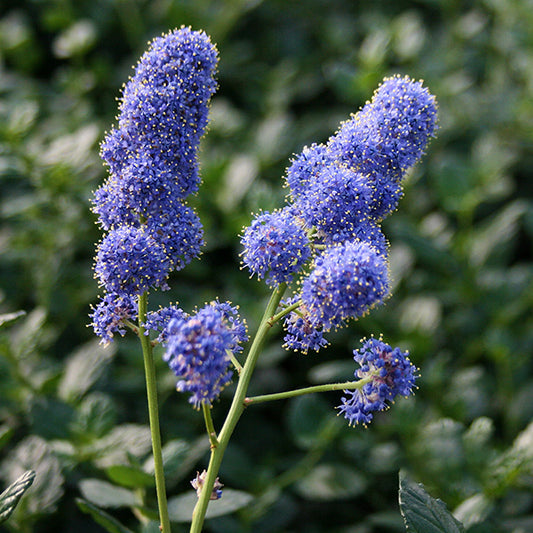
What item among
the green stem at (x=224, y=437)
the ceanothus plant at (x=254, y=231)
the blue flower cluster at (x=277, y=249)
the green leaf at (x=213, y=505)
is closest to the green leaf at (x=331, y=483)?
the green leaf at (x=213, y=505)

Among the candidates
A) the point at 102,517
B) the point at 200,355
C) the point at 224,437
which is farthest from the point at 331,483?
the point at 200,355

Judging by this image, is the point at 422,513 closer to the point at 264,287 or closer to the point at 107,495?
the point at 107,495

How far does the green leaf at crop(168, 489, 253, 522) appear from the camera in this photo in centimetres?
236

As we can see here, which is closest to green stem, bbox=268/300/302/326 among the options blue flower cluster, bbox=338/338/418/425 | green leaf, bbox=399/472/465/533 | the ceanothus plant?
the ceanothus plant

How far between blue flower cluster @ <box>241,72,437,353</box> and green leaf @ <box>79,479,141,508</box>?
98 centimetres

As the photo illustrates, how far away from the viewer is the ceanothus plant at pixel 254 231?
1851 mm

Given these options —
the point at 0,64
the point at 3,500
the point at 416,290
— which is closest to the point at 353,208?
the point at 3,500

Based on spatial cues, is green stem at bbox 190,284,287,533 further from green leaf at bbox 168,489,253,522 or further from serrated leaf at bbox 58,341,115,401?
serrated leaf at bbox 58,341,115,401

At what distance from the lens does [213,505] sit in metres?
2.40

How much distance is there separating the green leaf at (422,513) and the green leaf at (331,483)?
131cm

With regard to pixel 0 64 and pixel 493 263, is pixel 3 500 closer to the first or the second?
pixel 493 263

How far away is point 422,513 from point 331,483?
4.83 ft

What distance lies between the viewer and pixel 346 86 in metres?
4.38

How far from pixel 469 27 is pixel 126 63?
297 centimetres
